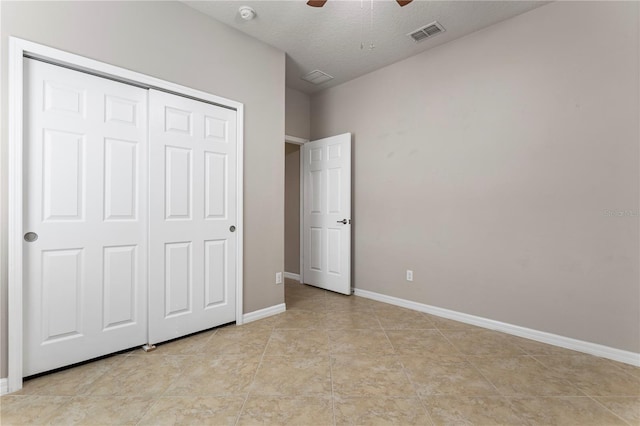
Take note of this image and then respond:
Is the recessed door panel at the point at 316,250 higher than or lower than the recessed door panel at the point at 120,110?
lower

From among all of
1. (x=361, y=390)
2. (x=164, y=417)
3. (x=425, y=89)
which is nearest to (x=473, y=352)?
(x=361, y=390)

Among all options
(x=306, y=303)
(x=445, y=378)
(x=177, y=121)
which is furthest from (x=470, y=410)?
(x=177, y=121)

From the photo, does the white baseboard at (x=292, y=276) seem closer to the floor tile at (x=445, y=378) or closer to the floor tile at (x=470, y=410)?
the floor tile at (x=445, y=378)

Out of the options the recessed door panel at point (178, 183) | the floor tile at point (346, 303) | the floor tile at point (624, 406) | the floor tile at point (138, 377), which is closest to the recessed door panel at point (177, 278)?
the recessed door panel at point (178, 183)

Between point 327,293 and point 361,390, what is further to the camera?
point 327,293

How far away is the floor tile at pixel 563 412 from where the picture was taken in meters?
1.47

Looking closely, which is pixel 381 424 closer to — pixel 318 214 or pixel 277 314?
pixel 277 314

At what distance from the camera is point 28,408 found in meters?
1.56

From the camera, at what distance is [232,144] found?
2.74 metres

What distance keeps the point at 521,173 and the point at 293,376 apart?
8.16ft

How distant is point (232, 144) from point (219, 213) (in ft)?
2.19

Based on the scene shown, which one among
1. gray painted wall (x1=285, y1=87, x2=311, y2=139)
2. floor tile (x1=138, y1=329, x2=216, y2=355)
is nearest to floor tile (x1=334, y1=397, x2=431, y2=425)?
floor tile (x1=138, y1=329, x2=216, y2=355)

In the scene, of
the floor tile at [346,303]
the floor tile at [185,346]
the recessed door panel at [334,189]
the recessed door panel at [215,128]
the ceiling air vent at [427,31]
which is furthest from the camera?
the recessed door panel at [334,189]

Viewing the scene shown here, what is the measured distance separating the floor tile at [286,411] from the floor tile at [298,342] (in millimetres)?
551
